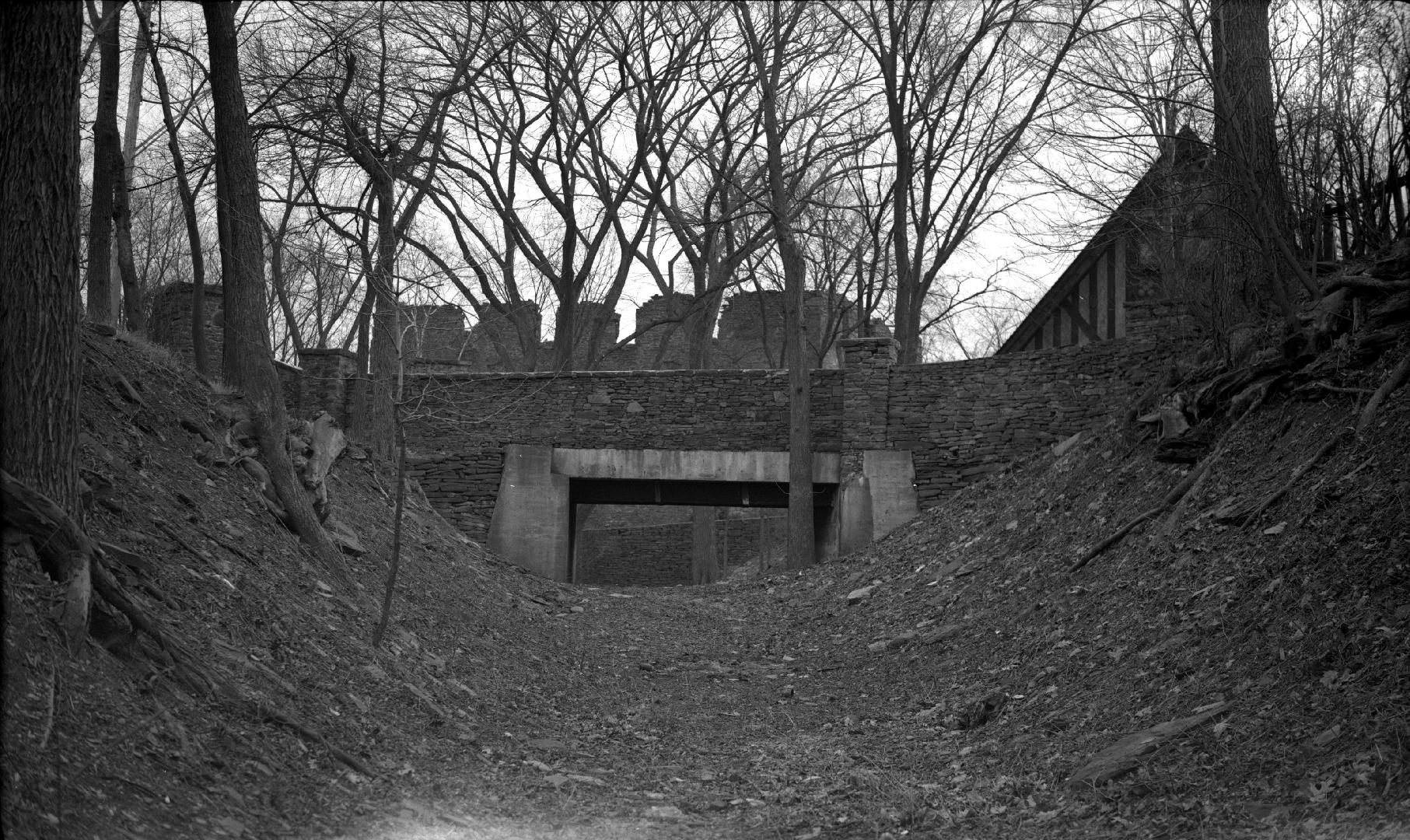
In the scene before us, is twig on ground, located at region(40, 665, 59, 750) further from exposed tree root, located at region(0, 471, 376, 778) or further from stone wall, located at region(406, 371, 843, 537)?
stone wall, located at region(406, 371, 843, 537)

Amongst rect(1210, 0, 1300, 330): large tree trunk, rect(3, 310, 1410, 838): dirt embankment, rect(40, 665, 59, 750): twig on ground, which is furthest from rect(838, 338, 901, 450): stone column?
rect(40, 665, 59, 750): twig on ground

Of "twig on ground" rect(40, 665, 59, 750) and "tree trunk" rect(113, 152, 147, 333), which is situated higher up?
"tree trunk" rect(113, 152, 147, 333)

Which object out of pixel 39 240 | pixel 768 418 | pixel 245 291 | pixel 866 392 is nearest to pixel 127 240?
pixel 245 291

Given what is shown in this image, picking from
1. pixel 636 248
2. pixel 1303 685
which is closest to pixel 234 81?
pixel 1303 685

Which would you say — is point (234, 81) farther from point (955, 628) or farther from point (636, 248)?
point (636, 248)

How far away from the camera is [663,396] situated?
16.7m

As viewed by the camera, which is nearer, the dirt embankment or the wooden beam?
the dirt embankment

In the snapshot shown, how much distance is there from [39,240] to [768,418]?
40.1 feet

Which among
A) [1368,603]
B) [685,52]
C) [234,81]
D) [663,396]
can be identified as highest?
[685,52]

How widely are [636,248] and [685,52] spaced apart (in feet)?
14.0

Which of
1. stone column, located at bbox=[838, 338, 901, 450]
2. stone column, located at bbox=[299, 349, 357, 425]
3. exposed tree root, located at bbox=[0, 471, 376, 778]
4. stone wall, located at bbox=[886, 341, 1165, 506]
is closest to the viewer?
exposed tree root, located at bbox=[0, 471, 376, 778]

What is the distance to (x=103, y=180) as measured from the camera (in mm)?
11125

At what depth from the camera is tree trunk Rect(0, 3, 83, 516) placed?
16.2 ft

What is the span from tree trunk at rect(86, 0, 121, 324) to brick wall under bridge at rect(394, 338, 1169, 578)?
444 cm
